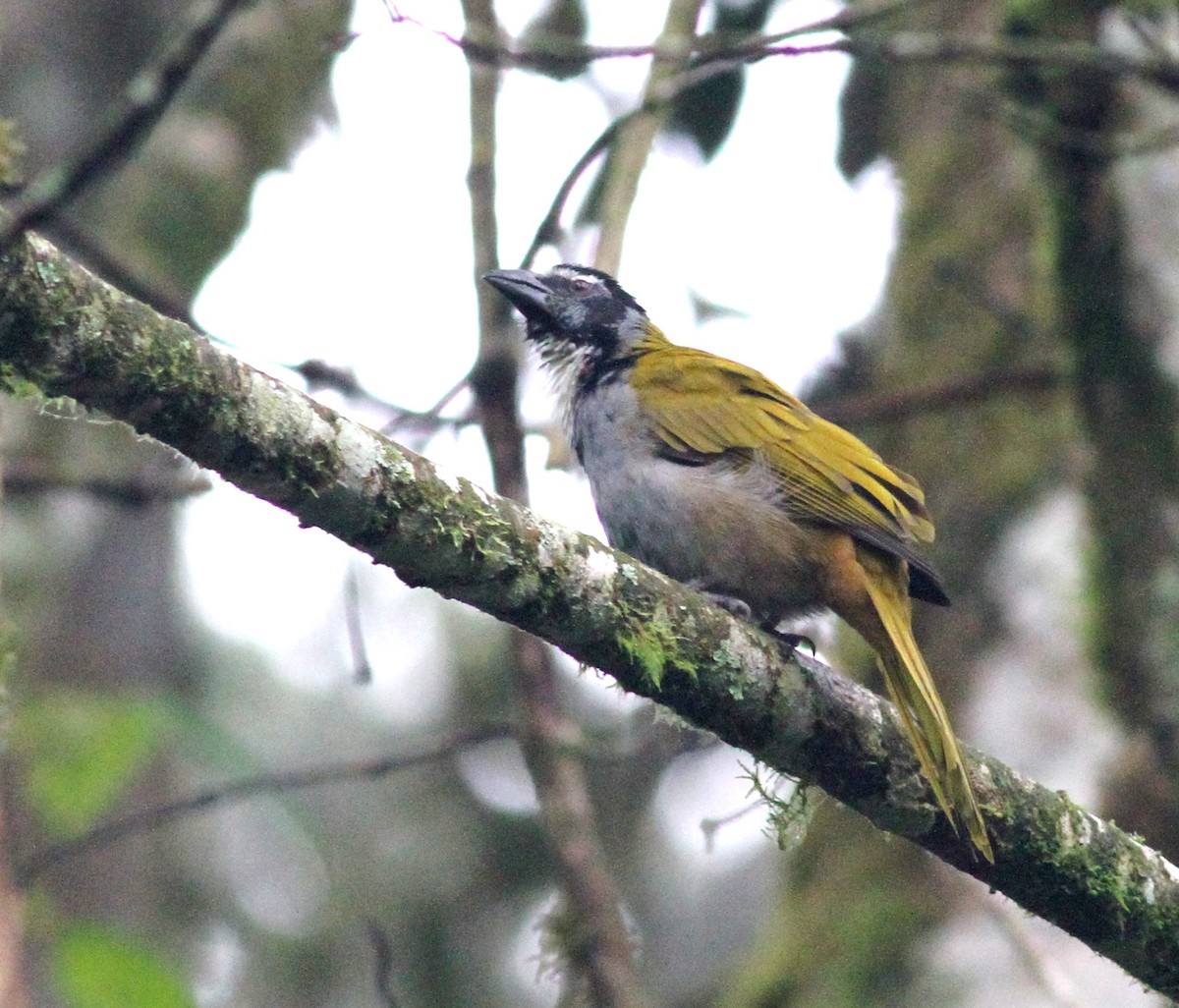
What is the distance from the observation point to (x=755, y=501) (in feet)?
13.6

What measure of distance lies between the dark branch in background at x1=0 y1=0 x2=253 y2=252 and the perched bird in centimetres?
235

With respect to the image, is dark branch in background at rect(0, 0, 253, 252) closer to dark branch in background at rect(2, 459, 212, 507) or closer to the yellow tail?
the yellow tail

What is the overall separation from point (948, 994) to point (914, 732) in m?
2.04

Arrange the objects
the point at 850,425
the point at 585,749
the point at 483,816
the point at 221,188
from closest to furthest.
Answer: the point at 585,749 < the point at 850,425 < the point at 221,188 < the point at 483,816

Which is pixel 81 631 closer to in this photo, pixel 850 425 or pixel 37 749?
pixel 37 749

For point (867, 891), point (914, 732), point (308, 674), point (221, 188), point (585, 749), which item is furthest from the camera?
point (308, 674)

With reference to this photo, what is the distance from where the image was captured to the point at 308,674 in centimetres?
1343

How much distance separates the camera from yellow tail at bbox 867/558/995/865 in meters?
3.28

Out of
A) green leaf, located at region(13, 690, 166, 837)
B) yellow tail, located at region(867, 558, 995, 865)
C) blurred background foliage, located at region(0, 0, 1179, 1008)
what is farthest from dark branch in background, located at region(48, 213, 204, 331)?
yellow tail, located at region(867, 558, 995, 865)

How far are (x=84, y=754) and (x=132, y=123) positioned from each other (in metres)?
3.40

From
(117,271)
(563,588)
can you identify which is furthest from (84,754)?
(563,588)

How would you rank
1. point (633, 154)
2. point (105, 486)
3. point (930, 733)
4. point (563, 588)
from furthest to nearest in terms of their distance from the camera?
point (105, 486)
point (633, 154)
point (930, 733)
point (563, 588)

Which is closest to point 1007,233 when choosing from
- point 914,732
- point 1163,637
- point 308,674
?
point 1163,637

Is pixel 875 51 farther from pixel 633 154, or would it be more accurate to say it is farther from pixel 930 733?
pixel 930 733
